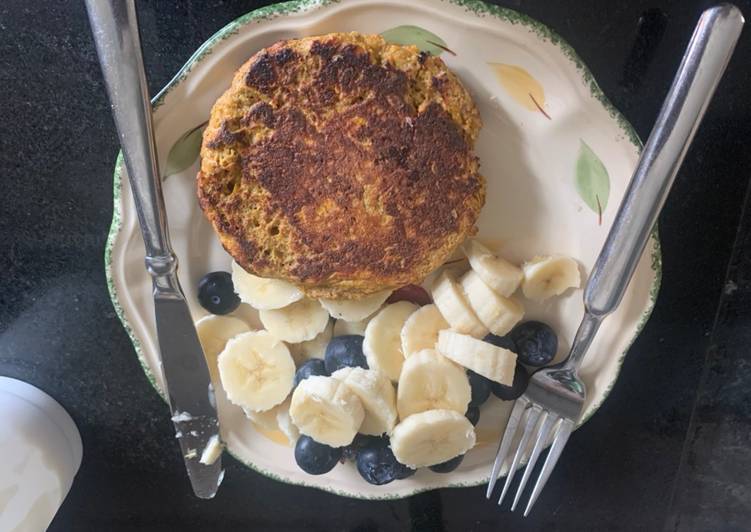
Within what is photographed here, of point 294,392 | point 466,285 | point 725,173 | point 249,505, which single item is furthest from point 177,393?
point 725,173

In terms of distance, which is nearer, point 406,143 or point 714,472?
point 406,143

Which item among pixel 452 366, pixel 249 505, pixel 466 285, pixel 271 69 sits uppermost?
pixel 271 69

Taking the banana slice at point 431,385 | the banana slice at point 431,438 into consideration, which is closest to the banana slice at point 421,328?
the banana slice at point 431,385

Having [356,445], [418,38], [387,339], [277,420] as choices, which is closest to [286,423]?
[277,420]

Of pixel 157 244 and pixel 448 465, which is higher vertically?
pixel 157 244

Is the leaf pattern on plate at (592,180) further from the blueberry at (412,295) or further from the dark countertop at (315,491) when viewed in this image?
the blueberry at (412,295)

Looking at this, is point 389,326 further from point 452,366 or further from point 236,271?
point 236,271

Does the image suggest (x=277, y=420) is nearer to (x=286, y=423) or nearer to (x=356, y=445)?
(x=286, y=423)
